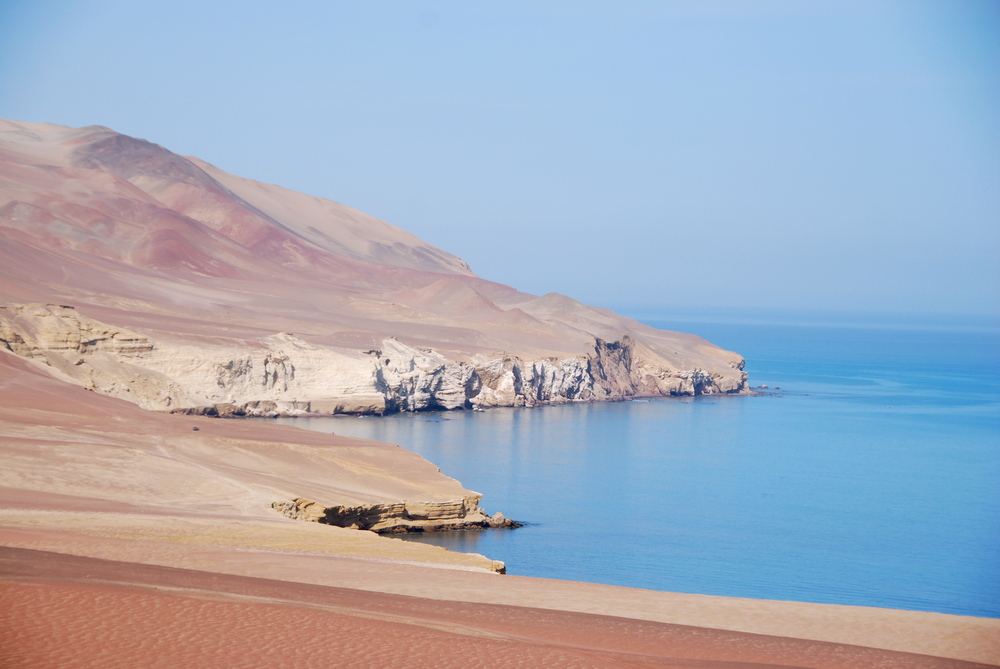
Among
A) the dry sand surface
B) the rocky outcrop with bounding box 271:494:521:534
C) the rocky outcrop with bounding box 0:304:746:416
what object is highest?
the rocky outcrop with bounding box 0:304:746:416

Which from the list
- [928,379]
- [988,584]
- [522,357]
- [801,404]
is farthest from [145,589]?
[928,379]

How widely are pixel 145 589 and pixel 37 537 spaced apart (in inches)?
212

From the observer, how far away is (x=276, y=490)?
26.6 metres

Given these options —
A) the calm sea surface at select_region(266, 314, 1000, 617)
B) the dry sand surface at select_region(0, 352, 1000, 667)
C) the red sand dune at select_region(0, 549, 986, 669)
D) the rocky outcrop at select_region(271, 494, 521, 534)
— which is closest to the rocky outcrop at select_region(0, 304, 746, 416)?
the calm sea surface at select_region(266, 314, 1000, 617)

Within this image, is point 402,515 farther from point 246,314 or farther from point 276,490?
point 246,314

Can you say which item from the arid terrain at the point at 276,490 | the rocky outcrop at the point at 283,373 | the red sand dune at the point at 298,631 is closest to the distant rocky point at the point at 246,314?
the rocky outcrop at the point at 283,373

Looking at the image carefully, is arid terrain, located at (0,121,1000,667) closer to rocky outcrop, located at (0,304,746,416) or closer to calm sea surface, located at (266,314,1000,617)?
rocky outcrop, located at (0,304,746,416)

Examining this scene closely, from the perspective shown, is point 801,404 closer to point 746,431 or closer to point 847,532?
point 746,431

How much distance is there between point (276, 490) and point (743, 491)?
22869 millimetres

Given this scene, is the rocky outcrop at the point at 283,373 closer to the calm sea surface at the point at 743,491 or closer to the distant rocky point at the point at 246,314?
the distant rocky point at the point at 246,314

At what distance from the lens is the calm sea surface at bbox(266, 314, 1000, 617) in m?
28.2

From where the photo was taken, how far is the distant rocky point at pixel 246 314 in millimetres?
52625

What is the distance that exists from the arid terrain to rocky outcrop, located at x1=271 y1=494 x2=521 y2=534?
0.07m

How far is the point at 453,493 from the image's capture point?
32.1 m
